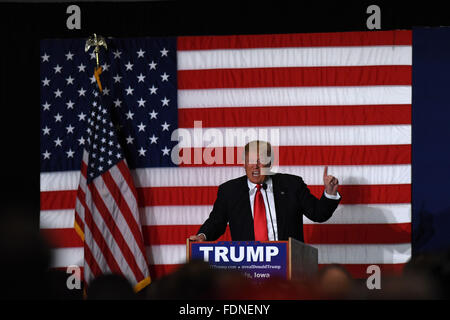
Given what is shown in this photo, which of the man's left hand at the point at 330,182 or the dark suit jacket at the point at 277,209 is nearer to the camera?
the man's left hand at the point at 330,182

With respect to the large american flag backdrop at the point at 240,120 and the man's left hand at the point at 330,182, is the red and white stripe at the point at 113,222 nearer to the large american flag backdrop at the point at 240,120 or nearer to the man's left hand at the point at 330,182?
the large american flag backdrop at the point at 240,120

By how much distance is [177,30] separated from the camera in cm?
538

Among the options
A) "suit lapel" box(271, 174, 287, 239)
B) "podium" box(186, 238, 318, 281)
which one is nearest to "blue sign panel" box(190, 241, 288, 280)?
"podium" box(186, 238, 318, 281)

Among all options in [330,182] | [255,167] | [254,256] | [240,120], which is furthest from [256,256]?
[240,120]

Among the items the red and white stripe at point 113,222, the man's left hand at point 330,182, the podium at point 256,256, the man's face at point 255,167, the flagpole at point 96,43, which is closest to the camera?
the podium at point 256,256

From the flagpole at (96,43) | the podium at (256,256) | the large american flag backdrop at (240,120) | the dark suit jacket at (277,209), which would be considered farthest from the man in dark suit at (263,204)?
the flagpole at (96,43)

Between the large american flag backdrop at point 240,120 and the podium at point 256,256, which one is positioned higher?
the large american flag backdrop at point 240,120

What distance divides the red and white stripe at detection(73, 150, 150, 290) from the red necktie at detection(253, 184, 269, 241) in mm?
1480

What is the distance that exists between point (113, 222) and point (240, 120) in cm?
131

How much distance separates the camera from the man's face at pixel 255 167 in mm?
3959

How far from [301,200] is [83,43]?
2461mm

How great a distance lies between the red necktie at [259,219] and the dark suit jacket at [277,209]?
0.10ft
